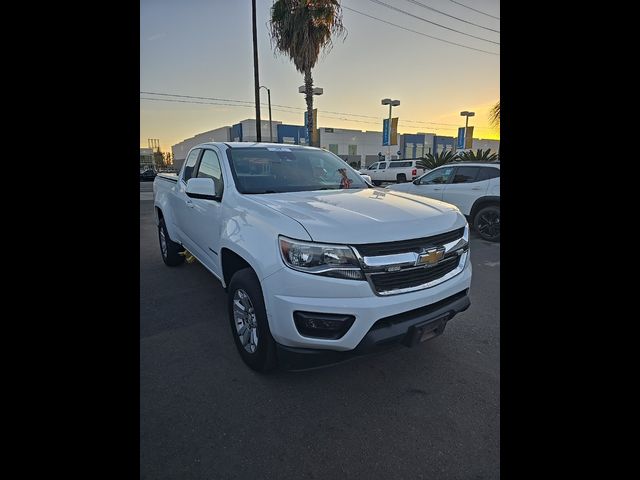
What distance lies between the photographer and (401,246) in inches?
86.1

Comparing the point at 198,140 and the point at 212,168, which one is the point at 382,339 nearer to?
the point at 212,168

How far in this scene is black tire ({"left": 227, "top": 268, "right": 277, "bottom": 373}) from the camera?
2.35m

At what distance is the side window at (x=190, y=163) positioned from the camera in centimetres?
441

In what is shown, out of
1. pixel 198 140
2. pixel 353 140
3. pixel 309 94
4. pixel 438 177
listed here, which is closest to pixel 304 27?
pixel 309 94

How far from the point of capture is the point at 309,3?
13.6 m

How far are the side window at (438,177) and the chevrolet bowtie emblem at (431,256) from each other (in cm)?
609

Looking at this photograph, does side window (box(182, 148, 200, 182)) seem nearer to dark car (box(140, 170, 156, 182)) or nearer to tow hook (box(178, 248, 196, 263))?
tow hook (box(178, 248, 196, 263))

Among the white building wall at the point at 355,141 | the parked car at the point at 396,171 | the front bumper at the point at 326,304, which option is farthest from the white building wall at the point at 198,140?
the front bumper at the point at 326,304

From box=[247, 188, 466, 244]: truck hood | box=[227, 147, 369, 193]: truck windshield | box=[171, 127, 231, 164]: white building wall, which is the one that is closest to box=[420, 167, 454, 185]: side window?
box=[227, 147, 369, 193]: truck windshield

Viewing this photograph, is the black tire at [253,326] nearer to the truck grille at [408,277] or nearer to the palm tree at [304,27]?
the truck grille at [408,277]

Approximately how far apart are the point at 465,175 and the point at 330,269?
6564 mm

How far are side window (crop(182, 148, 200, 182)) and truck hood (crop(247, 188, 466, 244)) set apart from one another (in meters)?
1.95
